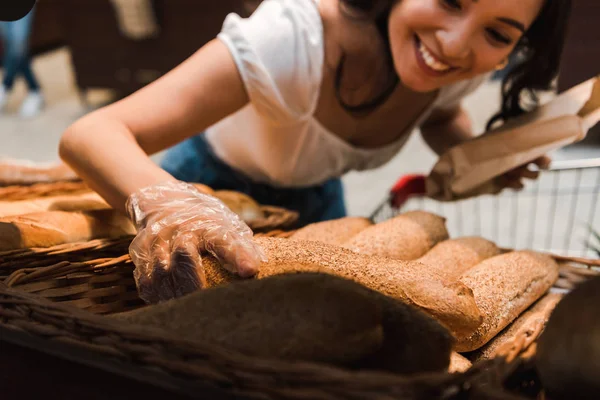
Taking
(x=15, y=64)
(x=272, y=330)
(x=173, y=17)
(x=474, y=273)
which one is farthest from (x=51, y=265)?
(x=15, y=64)

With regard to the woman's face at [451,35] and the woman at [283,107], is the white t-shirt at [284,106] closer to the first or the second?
the woman at [283,107]

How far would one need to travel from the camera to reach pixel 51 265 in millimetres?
859

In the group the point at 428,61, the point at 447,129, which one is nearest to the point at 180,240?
the point at 428,61

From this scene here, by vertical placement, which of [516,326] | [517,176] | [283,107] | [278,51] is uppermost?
[278,51]

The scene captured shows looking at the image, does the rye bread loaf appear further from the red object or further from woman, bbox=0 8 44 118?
woman, bbox=0 8 44 118

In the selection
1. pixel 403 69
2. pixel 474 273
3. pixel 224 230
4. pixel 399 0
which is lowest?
pixel 474 273

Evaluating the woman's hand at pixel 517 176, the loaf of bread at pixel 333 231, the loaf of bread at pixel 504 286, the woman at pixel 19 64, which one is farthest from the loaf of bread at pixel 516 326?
the woman at pixel 19 64

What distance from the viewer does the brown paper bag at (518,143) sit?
50.4 inches

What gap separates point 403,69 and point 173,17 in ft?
8.88

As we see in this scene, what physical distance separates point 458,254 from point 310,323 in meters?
0.52

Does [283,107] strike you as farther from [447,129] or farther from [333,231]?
[447,129]

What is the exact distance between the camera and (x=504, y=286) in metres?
0.90

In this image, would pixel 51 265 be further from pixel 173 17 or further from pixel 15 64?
pixel 15 64

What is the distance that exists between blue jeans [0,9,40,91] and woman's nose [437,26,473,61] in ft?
12.2
